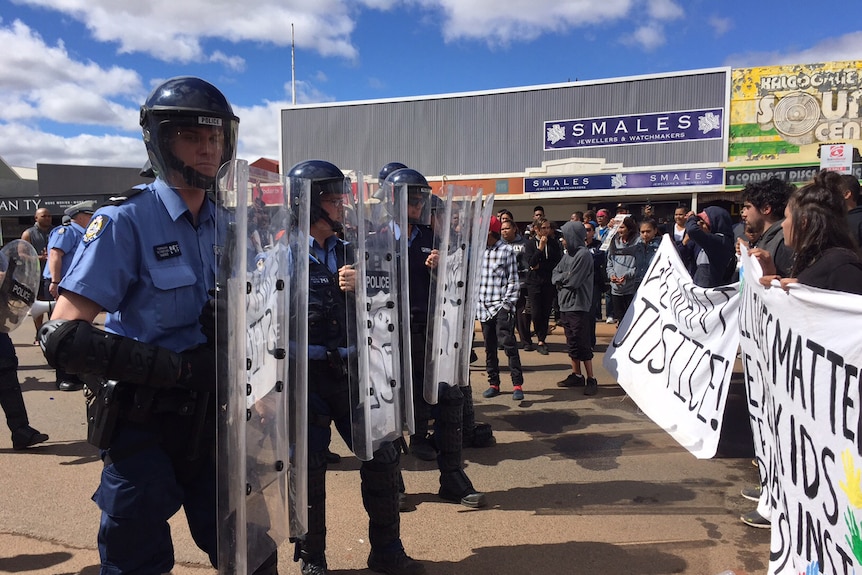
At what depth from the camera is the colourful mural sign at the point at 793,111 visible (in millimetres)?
18172

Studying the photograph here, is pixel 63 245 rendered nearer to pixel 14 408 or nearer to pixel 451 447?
pixel 14 408

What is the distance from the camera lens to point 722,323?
401 cm

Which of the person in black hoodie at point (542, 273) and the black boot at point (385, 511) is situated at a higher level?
the person in black hoodie at point (542, 273)

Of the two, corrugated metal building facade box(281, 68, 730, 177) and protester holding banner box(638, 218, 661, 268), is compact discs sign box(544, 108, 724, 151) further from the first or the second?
protester holding banner box(638, 218, 661, 268)

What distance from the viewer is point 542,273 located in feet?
27.9

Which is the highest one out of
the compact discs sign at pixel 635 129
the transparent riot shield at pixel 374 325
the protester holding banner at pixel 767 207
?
the compact discs sign at pixel 635 129

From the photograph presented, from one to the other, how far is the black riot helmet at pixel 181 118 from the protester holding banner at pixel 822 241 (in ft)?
8.06

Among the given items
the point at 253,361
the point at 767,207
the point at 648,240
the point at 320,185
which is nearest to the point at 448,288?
the point at 320,185

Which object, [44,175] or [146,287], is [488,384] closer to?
[146,287]

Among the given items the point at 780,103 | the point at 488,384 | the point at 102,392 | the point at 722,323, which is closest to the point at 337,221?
the point at 102,392

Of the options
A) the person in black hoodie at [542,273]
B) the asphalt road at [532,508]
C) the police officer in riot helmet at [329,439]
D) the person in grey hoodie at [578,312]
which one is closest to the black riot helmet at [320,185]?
the police officer in riot helmet at [329,439]

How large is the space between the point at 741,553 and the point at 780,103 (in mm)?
19641

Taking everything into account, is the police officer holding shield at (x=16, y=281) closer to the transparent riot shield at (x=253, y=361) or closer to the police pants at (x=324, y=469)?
the police pants at (x=324, y=469)

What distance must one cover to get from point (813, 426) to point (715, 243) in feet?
11.0
